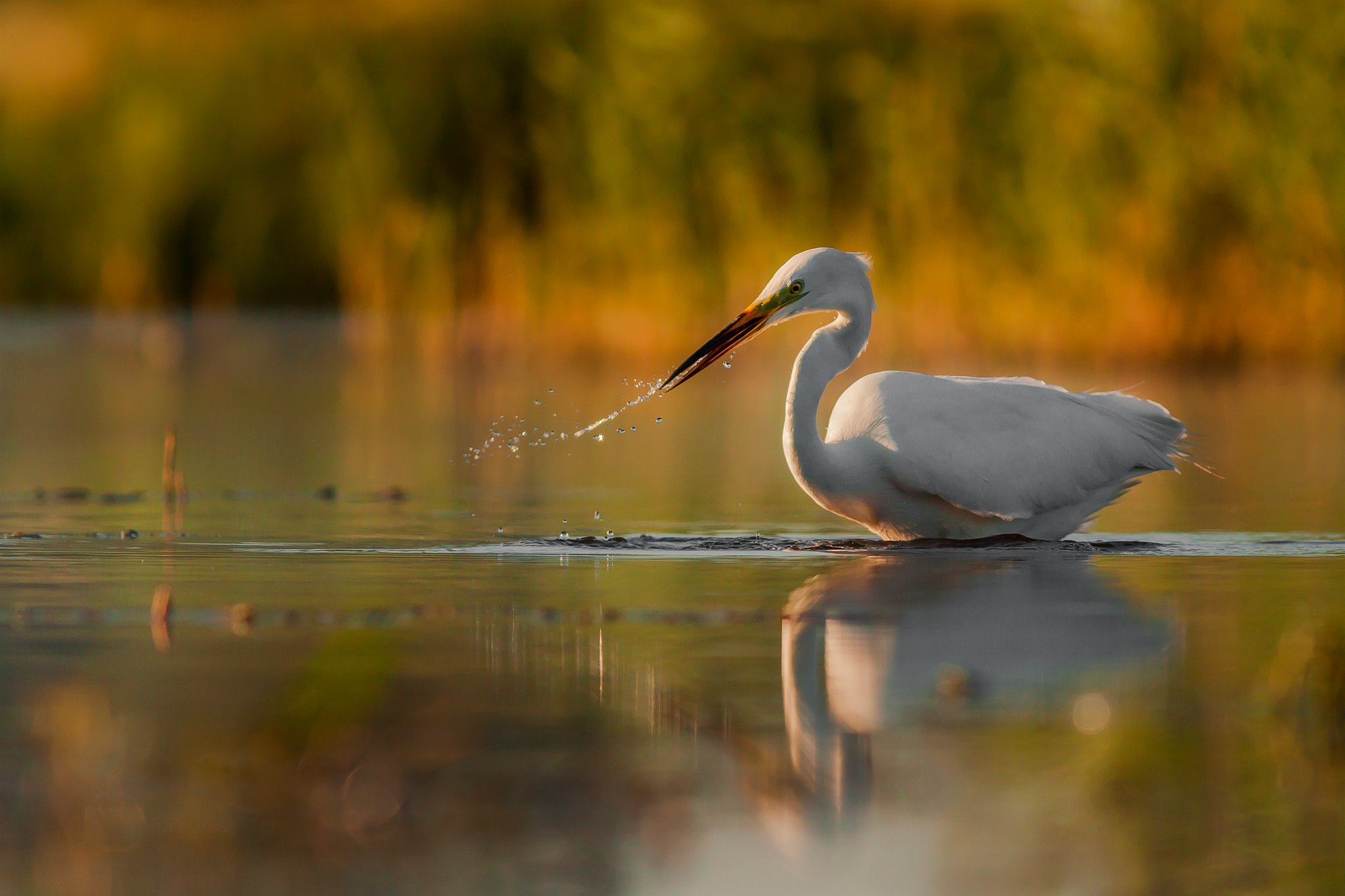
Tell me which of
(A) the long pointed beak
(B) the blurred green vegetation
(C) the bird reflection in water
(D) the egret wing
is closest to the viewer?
(C) the bird reflection in water

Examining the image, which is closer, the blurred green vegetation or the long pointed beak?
the long pointed beak

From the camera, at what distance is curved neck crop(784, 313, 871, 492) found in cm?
810

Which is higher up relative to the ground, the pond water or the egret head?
the egret head

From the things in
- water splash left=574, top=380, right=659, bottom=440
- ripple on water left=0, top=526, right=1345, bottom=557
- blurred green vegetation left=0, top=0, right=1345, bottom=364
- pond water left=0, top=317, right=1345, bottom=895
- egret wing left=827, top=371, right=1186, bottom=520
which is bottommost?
pond water left=0, top=317, right=1345, bottom=895

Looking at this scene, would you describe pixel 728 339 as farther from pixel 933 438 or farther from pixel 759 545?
pixel 933 438

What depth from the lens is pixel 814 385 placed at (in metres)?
8.39

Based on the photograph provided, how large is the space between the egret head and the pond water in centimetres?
78

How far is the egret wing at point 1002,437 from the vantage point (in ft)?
26.6

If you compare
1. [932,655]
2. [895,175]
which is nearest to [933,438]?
[932,655]

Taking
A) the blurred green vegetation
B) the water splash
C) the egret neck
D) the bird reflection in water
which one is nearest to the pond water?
the bird reflection in water

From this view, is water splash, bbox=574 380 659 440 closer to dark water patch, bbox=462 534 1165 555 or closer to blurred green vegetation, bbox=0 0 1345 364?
dark water patch, bbox=462 534 1165 555

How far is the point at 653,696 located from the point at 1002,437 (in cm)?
373

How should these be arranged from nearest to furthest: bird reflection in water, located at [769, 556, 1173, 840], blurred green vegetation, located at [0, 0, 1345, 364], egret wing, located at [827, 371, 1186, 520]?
bird reflection in water, located at [769, 556, 1173, 840], egret wing, located at [827, 371, 1186, 520], blurred green vegetation, located at [0, 0, 1345, 364]

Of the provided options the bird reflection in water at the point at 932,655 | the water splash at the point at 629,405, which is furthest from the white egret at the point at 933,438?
the bird reflection in water at the point at 932,655
